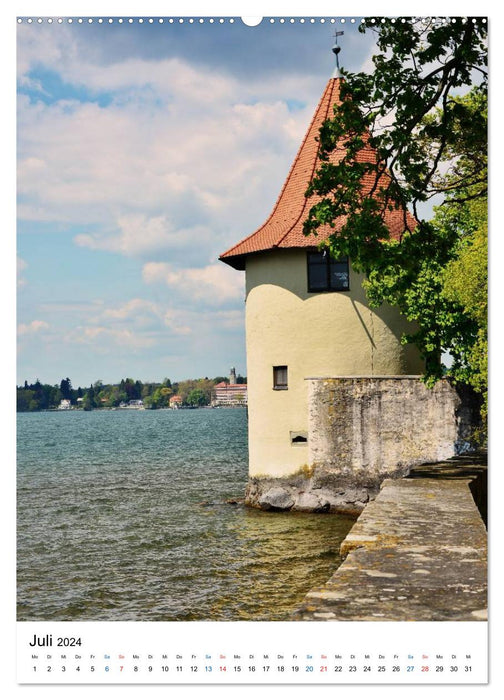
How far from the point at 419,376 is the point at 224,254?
604 cm

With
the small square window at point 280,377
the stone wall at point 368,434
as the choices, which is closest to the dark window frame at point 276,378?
the small square window at point 280,377

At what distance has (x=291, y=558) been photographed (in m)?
15.5

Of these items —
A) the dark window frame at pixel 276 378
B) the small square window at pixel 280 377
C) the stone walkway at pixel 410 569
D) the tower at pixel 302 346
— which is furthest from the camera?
the small square window at pixel 280 377

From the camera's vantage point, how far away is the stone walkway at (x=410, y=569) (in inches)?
205

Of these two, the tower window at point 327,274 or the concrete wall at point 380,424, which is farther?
the tower window at point 327,274

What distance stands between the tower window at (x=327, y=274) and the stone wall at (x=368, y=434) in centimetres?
226

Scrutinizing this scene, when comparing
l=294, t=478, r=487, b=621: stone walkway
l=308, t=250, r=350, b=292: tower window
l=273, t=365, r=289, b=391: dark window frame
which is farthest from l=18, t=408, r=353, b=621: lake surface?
l=308, t=250, r=350, b=292: tower window

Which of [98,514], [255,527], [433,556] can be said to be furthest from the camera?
[98,514]

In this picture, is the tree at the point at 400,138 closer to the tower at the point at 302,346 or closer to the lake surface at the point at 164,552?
the lake surface at the point at 164,552

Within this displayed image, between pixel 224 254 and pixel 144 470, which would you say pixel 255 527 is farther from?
pixel 144 470

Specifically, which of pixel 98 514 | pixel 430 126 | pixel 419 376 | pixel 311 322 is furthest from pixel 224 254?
pixel 430 126

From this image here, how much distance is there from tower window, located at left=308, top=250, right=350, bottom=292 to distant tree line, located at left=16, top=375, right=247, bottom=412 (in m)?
3.36

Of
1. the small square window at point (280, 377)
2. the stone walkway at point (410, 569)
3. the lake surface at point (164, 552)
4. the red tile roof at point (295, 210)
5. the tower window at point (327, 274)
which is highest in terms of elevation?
the red tile roof at point (295, 210)
